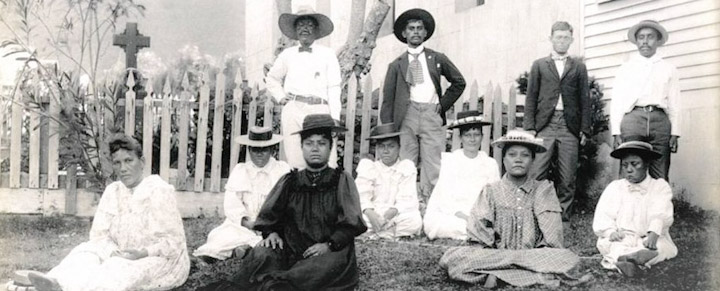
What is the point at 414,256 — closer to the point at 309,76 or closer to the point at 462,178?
the point at 462,178

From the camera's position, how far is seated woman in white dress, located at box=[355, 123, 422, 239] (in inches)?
241

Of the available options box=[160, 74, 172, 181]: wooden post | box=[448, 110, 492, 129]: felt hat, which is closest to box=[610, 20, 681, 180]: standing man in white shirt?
box=[448, 110, 492, 129]: felt hat

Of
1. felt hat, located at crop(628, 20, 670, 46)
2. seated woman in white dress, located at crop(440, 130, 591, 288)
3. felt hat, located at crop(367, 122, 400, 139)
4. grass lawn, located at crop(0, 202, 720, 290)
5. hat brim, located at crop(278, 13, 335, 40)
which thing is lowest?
grass lawn, located at crop(0, 202, 720, 290)

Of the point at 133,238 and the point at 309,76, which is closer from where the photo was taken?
the point at 133,238

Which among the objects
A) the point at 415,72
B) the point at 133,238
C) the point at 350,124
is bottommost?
the point at 133,238

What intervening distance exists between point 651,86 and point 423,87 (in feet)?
5.98

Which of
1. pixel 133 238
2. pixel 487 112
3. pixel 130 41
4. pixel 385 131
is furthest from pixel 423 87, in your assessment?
pixel 130 41

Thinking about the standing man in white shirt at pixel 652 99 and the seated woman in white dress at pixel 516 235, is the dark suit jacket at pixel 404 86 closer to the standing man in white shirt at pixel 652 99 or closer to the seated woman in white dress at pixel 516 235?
the standing man in white shirt at pixel 652 99

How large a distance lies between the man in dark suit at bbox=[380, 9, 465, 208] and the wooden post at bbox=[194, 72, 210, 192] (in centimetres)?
173

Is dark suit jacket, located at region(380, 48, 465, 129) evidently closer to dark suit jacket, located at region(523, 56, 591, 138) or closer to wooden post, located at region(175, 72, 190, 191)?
dark suit jacket, located at region(523, 56, 591, 138)

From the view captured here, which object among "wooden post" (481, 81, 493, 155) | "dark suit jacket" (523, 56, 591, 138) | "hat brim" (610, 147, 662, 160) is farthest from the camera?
"wooden post" (481, 81, 493, 155)

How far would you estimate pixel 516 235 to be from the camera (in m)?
4.76

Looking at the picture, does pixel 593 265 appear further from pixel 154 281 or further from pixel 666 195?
pixel 154 281

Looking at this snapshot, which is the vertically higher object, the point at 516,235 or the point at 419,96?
the point at 419,96
